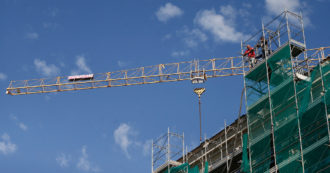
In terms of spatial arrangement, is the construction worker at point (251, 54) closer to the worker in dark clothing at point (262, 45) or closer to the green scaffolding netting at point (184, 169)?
the worker in dark clothing at point (262, 45)

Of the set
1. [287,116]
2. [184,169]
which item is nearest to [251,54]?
[184,169]

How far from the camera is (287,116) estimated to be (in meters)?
42.8

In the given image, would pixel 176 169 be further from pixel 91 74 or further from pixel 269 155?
pixel 91 74

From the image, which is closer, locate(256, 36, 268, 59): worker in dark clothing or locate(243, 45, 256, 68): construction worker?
locate(256, 36, 268, 59): worker in dark clothing

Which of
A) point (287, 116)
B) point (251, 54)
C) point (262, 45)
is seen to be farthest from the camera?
point (251, 54)

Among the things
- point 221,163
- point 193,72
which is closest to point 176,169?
point 221,163

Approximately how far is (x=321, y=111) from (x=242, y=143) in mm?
8273

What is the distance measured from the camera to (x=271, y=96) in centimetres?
4481

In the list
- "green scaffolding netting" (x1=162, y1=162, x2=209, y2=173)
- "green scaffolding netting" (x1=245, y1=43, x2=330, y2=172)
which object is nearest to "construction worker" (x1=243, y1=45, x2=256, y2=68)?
"green scaffolding netting" (x1=245, y1=43, x2=330, y2=172)

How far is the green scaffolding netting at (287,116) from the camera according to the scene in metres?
40.0

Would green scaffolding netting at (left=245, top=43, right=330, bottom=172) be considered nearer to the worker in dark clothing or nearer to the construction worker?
the worker in dark clothing

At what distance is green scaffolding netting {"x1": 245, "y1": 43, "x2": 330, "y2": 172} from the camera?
1575 inches

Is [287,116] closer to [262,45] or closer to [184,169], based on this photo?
[262,45]

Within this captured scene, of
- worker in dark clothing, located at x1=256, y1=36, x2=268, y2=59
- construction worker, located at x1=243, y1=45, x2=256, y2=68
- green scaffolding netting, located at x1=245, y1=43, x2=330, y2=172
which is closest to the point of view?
green scaffolding netting, located at x1=245, y1=43, x2=330, y2=172
